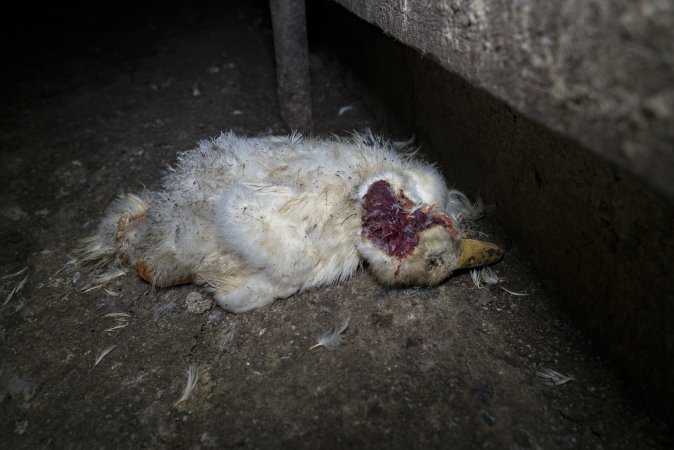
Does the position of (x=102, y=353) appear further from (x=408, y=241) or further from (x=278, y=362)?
(x=408, y=241)

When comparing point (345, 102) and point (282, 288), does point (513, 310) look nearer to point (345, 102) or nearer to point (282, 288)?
point (282, 288)

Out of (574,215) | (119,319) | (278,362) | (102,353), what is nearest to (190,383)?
(278,362)

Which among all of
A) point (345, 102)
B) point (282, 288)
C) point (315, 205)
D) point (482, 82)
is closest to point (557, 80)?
point (482, 82)

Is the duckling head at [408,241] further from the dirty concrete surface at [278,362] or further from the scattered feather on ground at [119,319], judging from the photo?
the scattered feather on ground at [119,319]

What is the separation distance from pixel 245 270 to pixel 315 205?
16.3 inches

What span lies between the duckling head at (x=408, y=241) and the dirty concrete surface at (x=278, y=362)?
0.50ft

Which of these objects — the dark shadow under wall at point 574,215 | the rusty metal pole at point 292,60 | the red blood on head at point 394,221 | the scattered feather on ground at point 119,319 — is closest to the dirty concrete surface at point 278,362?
the scattered feather on ground at point 119,319

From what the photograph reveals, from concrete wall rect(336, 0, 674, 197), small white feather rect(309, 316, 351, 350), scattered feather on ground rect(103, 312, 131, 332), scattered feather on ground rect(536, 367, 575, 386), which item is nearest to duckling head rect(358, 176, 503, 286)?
small white feather rect(309, 316, 351, 350)

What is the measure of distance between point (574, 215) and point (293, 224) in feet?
3.58

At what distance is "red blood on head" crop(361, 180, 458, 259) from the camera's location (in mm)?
1920

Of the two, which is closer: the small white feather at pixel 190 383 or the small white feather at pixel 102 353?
the small white feather at pixel 190 383

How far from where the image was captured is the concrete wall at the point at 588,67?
793mm

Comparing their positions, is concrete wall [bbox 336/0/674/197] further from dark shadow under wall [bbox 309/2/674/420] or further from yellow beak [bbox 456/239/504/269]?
yellow beak [bbox 456/239/504/269]

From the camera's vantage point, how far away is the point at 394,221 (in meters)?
1.95
